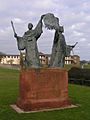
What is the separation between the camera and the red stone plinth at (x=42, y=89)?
13.6m

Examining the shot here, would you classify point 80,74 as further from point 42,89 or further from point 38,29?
point 42,89

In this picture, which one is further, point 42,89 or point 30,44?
point 30,44

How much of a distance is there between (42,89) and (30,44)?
2.01 metres

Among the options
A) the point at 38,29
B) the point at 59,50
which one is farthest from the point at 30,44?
the point at 59,50

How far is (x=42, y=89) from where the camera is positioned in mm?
13797

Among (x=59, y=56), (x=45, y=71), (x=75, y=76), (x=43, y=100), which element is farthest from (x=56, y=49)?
(x=75, y=76)

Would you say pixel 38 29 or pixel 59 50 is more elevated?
pixel 38 29

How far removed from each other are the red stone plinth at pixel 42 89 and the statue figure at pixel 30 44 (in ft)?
2.12

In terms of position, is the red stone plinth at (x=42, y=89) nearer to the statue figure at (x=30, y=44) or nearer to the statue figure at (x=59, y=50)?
the statue figure at (x=59, y=50)

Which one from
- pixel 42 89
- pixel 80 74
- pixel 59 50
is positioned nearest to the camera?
pixel 42 89

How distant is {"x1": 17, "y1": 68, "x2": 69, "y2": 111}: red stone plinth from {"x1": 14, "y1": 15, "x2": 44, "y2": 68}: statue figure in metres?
0.65

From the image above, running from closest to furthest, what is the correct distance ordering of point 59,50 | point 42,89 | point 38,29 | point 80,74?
1. point 42,89
2. point 38,29
3. point 59,50
4. point 80,74

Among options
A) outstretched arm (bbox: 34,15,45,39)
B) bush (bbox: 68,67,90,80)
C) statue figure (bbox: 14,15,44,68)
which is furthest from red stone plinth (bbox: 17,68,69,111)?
bush (bbox: 68,67,90,80)

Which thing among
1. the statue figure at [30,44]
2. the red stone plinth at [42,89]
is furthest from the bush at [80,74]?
the statue figure at [30,44]
